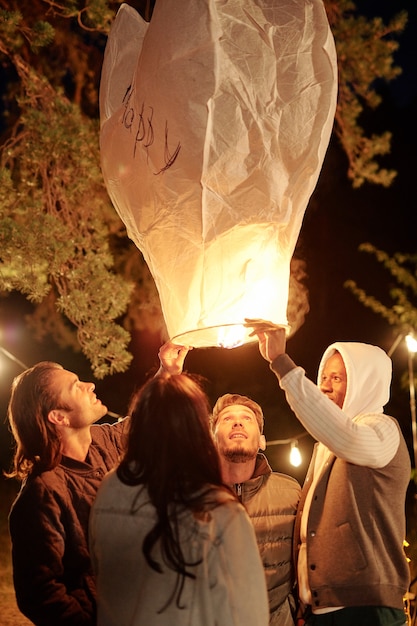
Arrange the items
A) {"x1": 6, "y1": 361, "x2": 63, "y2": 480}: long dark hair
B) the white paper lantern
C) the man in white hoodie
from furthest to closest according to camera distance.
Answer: {"x1": 6, "y1": 361, "x2": 63, "y2": 480}: long dark hair < the man in white hoodie < the white paper lantern

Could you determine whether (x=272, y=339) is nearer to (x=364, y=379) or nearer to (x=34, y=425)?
(x=364, y=379)

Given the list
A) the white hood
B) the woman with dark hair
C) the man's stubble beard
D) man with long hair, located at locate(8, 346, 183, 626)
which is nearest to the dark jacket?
man with long hair, located at locate(8, 346, 183, 626)

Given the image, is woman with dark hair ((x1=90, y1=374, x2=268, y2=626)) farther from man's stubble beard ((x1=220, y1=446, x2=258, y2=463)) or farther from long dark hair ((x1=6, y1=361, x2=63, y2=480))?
man's stubble beard ((x1=220, y1=446, x2=258, y2=463))

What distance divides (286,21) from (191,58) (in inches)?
16.4

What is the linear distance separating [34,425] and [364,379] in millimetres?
1502

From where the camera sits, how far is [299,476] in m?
11.5

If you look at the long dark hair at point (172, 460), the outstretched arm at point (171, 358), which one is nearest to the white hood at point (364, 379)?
the outstretched arm at point (171, 358)

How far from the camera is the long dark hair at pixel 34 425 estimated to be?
2.89 meters

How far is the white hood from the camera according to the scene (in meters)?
3.04

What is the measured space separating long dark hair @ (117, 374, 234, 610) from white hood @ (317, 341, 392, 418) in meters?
1.08

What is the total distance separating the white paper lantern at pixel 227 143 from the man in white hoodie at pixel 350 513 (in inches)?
12.7

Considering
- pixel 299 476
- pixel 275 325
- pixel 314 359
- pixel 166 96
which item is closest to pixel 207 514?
pixel 275 325

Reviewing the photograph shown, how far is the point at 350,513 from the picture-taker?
2771 millimetres

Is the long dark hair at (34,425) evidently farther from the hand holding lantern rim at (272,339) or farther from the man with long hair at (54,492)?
the hand holding lantern rim at (272,339)
